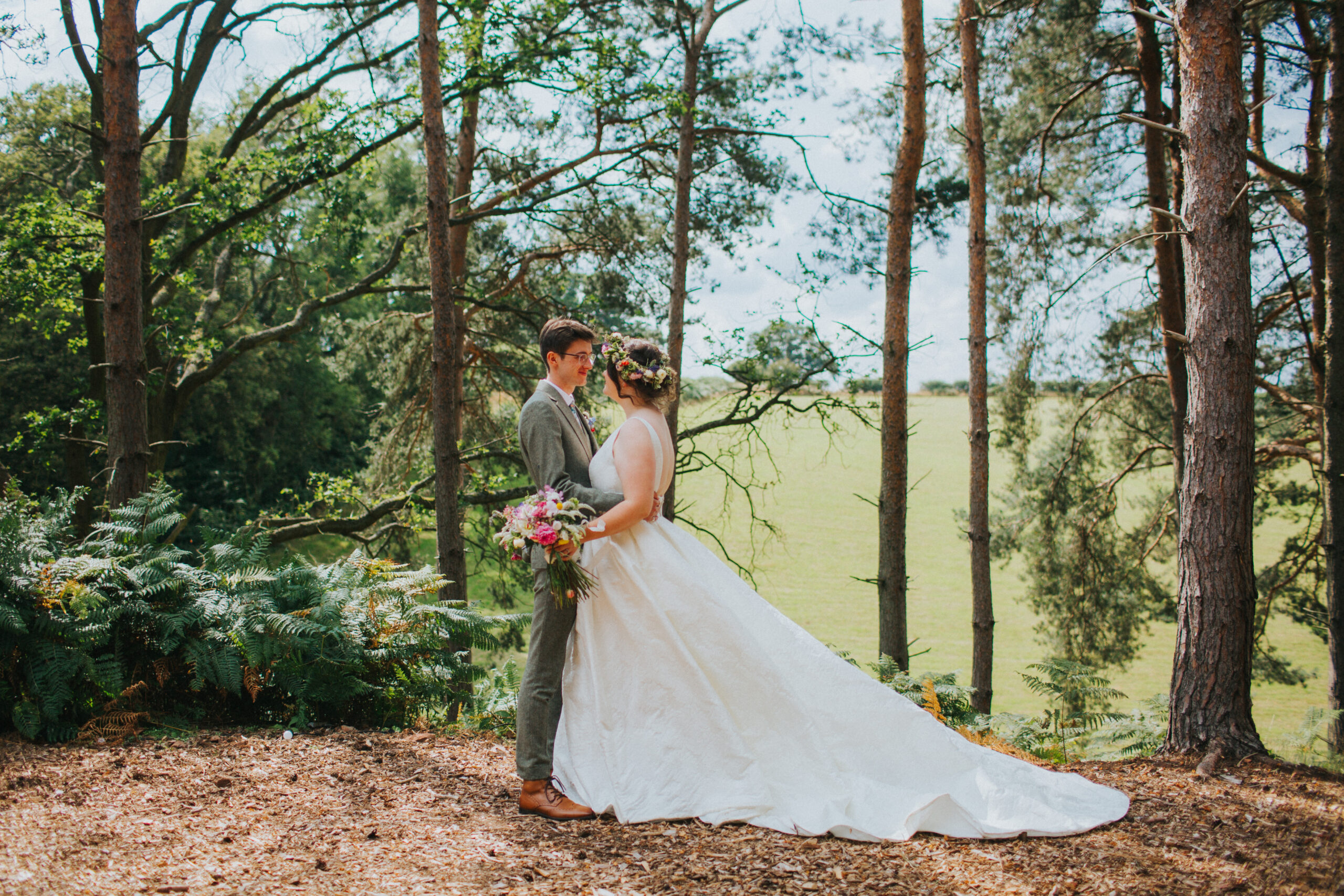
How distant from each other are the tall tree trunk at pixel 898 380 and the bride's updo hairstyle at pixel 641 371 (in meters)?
4.99

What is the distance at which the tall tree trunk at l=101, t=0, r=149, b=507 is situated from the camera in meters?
6.10

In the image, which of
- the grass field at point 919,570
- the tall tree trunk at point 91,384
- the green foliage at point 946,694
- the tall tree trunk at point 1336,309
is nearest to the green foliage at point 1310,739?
the green foliage at point 946,694

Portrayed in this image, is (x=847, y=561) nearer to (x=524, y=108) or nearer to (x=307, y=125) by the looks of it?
(x=524, y=108)

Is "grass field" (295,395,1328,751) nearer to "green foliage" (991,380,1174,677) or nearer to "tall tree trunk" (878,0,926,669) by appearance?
"green foliage" (991,380,1174,677)

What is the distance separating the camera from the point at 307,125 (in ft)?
32.0

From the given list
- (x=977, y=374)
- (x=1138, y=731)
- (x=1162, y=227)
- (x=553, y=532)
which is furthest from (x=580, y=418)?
(x=1162, y=227)

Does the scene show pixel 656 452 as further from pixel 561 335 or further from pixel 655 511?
pixel 561 335

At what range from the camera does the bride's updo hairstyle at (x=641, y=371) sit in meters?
3.78

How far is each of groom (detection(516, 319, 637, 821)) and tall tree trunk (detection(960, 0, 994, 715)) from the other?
6115mm

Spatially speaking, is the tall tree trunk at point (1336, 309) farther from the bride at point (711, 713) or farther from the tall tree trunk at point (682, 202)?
the tall tree trunk at point (682, 202)

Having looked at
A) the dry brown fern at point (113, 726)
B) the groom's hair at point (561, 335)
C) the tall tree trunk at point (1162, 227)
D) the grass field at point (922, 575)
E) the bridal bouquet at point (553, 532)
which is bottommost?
the grass field at point (922, 575)

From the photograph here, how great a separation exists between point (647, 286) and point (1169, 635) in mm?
26111

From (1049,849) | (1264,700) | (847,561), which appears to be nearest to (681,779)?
(1049,849)

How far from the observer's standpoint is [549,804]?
11.7ft
